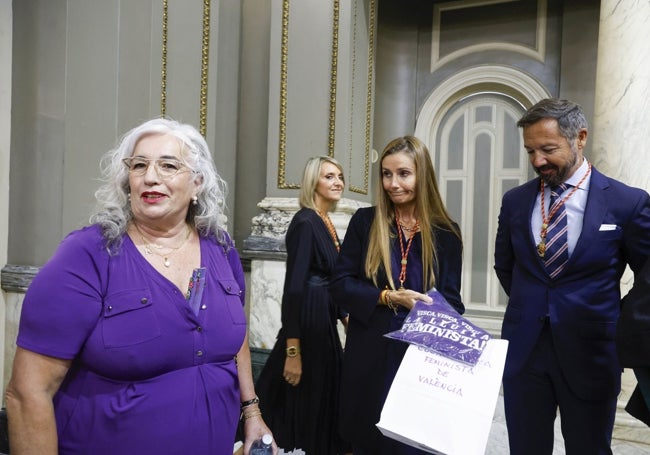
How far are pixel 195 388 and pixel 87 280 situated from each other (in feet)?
1.31

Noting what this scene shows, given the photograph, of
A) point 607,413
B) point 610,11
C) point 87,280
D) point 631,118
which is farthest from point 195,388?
point 610,11

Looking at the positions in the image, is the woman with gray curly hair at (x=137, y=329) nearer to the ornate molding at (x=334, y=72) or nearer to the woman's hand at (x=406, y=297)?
the woman's hand at (x=406, y=297)

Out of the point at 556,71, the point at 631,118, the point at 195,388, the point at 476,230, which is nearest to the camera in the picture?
the point at 195,388

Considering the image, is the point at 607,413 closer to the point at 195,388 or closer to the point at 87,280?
the point at 195,388

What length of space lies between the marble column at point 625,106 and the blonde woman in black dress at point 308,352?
192 centimetres

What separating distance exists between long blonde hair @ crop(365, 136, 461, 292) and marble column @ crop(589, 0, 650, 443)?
6.22 ft

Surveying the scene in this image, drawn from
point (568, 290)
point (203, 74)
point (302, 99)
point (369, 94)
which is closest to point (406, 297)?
point (568, 290)

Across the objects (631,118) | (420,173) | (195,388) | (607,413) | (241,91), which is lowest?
(607,413)

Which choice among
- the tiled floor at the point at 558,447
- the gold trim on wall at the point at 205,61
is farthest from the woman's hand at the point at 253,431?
the gold trim on wall at the point at 205,61

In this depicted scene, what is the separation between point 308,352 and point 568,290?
1.34 metres

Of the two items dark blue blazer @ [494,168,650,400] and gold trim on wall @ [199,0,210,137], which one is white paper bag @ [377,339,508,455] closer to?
dark blue blazer @ [494,168,650,400]

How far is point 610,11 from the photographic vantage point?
3447 millimetres

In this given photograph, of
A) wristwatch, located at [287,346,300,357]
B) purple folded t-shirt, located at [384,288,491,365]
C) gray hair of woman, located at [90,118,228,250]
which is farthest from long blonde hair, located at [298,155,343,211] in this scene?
purple folded t-shirt, located at [384,288,491,365]

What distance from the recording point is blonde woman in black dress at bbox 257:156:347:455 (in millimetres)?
2643
